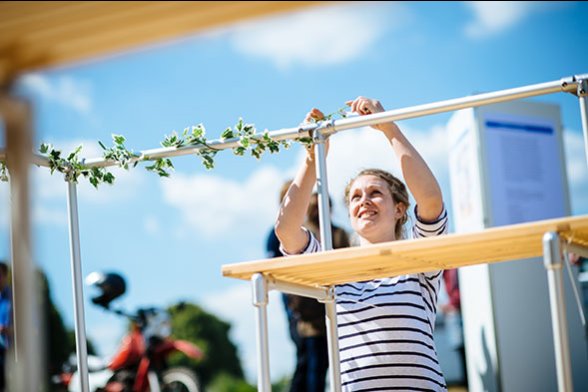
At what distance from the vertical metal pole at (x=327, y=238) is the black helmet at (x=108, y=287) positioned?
3634 millimetres

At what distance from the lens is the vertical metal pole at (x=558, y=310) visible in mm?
1743

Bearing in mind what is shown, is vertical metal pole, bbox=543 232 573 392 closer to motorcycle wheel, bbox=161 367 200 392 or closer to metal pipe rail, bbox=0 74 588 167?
metal pipe rail, bbox=0 74 588 167

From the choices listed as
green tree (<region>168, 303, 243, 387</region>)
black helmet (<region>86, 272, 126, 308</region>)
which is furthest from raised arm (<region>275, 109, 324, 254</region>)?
green tree (<region>168, 303, 243, 387</region>)

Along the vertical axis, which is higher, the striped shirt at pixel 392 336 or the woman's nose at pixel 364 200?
the woman's nose at pixel 364 200

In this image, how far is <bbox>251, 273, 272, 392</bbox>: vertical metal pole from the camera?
200 cm

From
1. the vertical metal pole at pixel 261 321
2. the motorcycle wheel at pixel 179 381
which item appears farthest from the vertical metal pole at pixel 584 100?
the motorcycle wheel at pixel 179 381

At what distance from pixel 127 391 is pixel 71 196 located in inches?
138

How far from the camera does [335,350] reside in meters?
2.37

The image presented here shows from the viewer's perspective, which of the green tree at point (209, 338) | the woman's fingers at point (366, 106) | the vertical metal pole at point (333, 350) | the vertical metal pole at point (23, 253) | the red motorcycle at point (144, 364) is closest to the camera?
the vertical metal pole at point (23, 253)

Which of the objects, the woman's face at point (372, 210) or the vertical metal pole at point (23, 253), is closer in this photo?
the vertical metal pole at point (23, 253)

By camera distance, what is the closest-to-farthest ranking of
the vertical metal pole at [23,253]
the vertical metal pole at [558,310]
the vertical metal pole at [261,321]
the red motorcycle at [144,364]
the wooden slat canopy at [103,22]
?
the vertical metal pole at [23,253]
the wooden slat canopy at [103,22]
the vertical metal pole at [558,310]
the vertical metal pole at [261,321]
the red motorcycle at [144,364]

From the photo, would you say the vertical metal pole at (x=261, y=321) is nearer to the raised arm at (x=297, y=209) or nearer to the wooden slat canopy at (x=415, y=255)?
the wooden slat canopy at (x=415, y=255)

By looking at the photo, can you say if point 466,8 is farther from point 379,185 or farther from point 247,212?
point 379,185

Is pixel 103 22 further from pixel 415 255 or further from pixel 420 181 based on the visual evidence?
pixel 420 181
